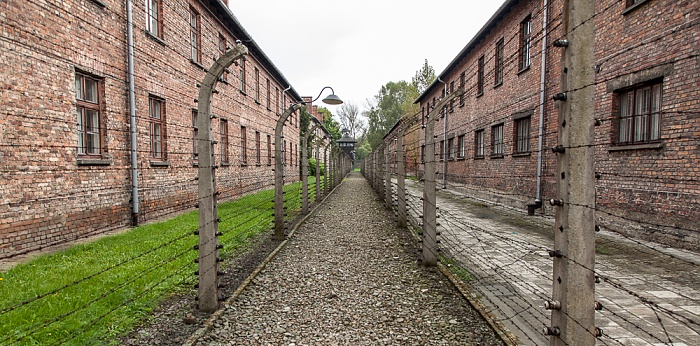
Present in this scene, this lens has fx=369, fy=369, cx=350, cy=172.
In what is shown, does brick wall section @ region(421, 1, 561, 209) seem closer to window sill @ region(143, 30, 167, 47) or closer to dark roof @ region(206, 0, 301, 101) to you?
window sill @ region(143, 30, 167, 47)

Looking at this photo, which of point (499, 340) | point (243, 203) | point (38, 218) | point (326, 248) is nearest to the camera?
point (499, 340)

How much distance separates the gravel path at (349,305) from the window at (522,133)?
303 inches

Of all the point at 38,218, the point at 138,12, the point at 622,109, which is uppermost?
the point at 138,12

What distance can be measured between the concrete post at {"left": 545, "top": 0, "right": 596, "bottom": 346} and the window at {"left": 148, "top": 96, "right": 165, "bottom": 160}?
9.78 meters

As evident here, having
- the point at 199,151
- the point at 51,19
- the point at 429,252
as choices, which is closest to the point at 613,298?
the point at 429,252

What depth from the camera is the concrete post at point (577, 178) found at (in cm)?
196

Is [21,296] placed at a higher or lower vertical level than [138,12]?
lower

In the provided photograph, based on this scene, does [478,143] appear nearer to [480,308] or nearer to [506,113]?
[506,113]

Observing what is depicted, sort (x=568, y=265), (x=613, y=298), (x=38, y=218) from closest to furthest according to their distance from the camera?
1. (x=568, y=265)
2. (x=613, y=298)
3. (x=38, y=218)

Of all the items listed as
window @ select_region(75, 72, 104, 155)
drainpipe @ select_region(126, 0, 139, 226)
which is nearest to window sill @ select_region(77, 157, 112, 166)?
window @ select_region(75, 72, 104, 155)

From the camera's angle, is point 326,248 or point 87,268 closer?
point 87,268

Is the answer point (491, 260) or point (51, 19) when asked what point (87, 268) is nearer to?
point (51, 19)

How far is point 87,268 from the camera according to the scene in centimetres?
480

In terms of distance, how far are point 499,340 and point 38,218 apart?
7.09 meters
